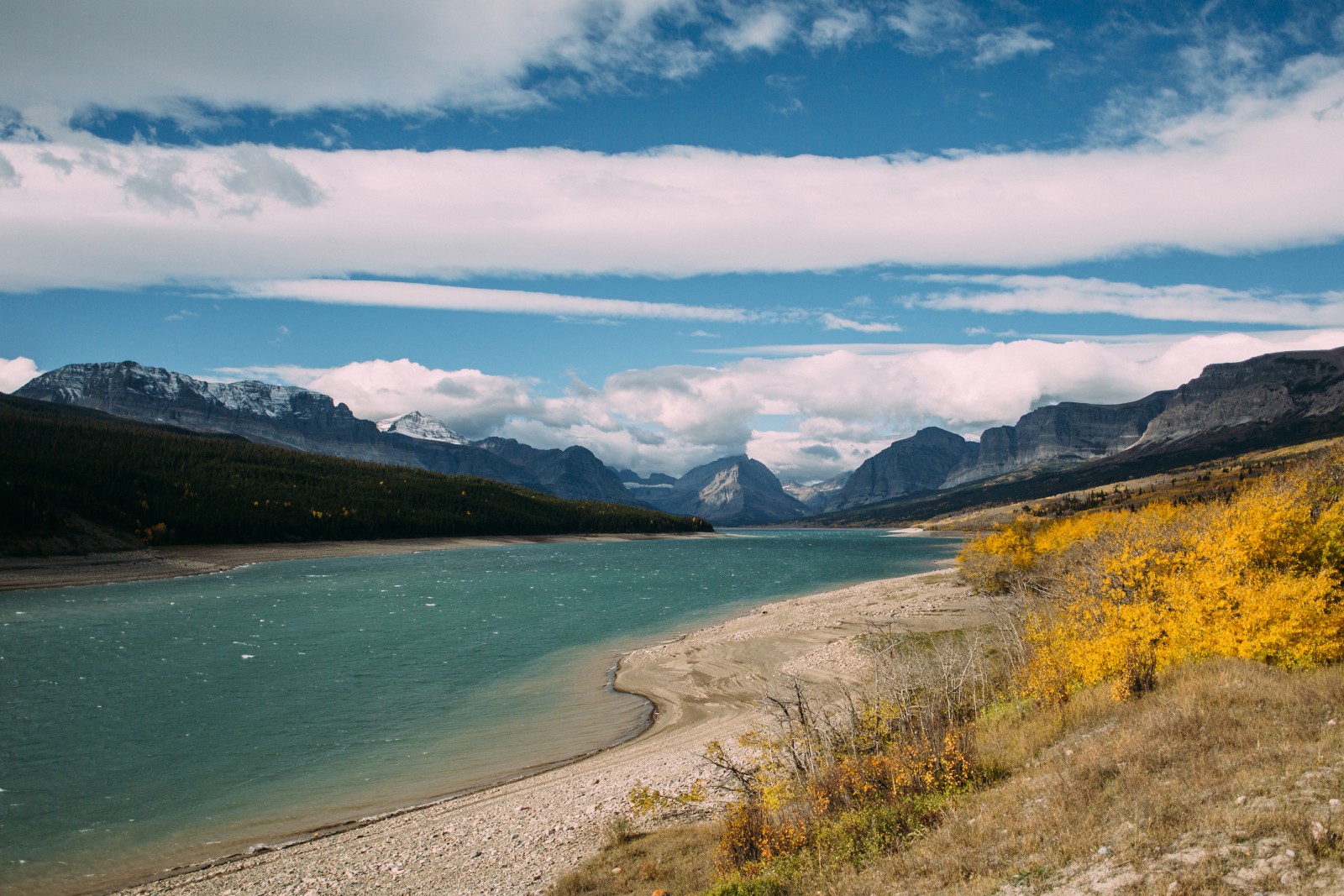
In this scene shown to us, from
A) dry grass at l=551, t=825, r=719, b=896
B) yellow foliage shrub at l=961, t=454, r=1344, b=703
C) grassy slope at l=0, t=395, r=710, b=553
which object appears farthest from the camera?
grassy slope at l=0, t=395, r=710, b=553

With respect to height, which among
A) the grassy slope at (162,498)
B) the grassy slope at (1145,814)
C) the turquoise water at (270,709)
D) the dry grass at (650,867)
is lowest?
the turquoise water at (270,709)

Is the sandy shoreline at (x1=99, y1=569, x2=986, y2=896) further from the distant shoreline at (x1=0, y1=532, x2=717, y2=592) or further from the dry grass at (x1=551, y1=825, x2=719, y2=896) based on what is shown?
the distant shoreline at (x1=0, y1=532, x2=717, y2=592)

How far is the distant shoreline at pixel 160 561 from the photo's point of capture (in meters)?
91.1

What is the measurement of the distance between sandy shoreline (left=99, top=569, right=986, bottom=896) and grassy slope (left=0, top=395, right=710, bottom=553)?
111 m

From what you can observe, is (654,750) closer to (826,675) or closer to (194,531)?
(826,675)

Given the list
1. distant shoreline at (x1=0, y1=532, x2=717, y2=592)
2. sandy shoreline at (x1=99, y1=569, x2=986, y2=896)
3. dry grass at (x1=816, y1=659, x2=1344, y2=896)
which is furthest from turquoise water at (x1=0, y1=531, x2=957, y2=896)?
distant shoreline at (x1=0, y1=532, x2=717, y2=592)

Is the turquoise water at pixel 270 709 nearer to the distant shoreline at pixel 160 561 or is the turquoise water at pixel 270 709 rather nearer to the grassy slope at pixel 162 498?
the distant shoreline at pixel 160 561

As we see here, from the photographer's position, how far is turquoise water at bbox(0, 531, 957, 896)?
19.5m

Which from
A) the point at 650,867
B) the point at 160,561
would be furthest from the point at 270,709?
the point at 160,561

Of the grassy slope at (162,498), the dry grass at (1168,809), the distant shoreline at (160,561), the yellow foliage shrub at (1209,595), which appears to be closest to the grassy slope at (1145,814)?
the dry grass at (1168,809)

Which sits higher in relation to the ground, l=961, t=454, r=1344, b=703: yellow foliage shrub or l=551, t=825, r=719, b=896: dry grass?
l=961, t=454, r=1344, b=703: yellow foliage shrub

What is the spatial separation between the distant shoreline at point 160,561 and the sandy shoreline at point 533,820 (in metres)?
93.1

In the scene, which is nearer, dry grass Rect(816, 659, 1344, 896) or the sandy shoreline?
dry grass Rect(816, 659, 1344, 896)

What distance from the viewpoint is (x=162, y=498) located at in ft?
445
